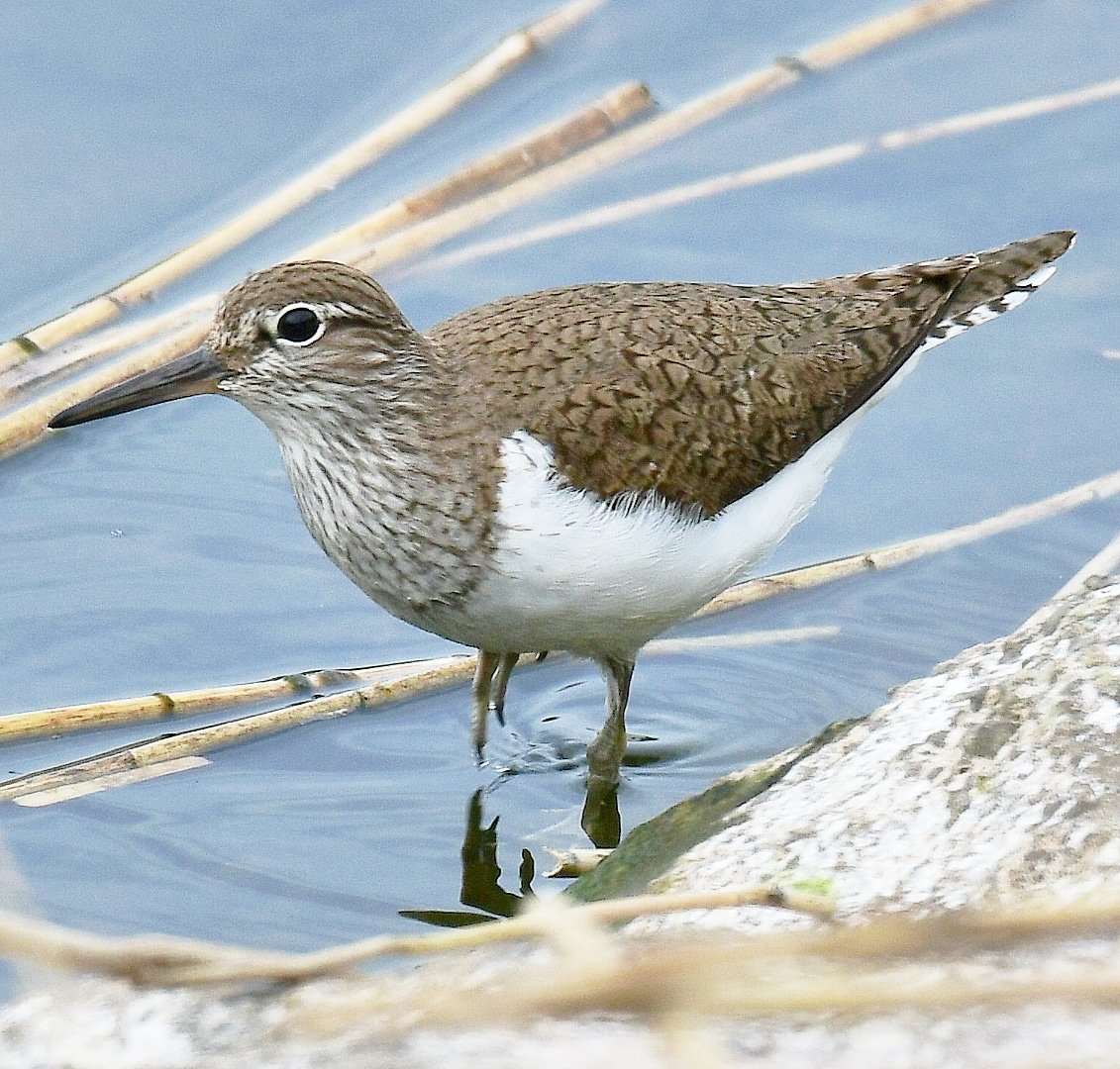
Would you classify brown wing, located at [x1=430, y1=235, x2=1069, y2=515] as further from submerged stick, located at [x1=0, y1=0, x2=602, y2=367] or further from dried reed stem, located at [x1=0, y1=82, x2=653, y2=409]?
submerged stick, located at [x1=0, y1=0, x2=602, y2=367]

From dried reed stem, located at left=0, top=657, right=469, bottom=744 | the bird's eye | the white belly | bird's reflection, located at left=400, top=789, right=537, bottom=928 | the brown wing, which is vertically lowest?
bird's reflection, located at left=400, top=789, right=537, bottom=928

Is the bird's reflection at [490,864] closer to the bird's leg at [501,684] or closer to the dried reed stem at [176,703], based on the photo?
the bird's leg at [501,684]

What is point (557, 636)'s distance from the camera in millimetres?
5383

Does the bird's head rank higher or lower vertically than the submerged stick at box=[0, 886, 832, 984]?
higher

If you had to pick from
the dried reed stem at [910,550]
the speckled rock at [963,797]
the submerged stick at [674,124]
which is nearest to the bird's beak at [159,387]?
the dried reed stem at [910,550]

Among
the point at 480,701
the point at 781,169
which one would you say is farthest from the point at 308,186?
the point at 480,701

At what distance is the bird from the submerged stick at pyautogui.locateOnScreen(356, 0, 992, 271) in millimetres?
2269

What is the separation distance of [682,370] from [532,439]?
1.95 ft

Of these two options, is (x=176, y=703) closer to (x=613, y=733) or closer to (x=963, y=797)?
(x=613, y=733)

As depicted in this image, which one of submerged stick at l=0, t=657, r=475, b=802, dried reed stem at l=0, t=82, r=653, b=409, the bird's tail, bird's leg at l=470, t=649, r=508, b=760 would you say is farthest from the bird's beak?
the bird's tail

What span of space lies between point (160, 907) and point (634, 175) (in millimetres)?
4794

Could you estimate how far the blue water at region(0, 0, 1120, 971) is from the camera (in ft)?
18.4

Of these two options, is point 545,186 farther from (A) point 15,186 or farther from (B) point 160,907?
(B) point 160,907

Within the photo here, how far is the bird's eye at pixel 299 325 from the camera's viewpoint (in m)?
5.38
